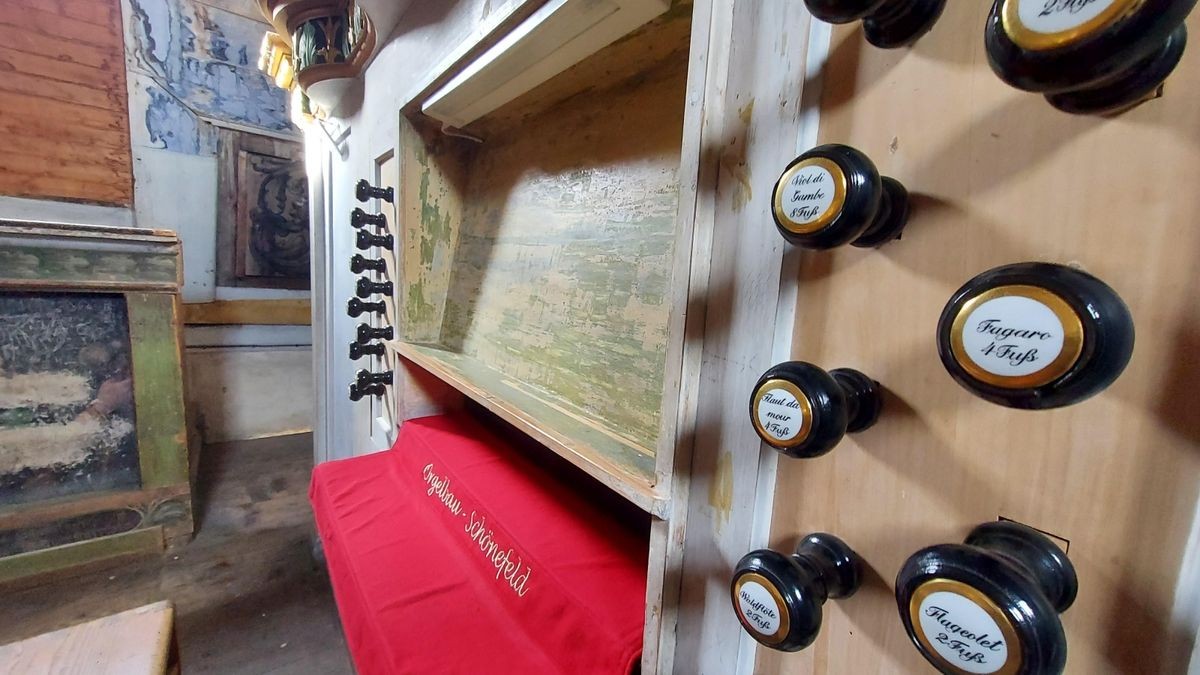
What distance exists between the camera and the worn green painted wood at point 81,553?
188cm

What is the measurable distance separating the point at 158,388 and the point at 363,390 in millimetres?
1531

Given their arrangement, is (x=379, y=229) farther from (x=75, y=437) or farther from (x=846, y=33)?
(x=75, y=437)

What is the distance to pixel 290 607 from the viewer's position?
1812 millimetres

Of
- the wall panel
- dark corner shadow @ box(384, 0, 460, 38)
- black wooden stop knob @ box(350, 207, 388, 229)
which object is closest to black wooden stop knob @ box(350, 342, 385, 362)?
black wooden stop knob @ box(350, 207, 388, 229)

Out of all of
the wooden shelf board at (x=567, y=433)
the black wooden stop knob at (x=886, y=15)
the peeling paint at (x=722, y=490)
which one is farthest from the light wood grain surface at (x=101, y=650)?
the black wooden stop knob at (x=886, y=15)

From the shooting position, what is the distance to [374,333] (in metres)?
1.30

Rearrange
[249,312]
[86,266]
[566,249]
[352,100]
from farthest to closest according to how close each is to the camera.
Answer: [249,312] → [86,266] → [352,100] → [566,249]

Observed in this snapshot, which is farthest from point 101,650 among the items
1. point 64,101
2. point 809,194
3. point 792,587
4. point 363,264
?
point 64,101

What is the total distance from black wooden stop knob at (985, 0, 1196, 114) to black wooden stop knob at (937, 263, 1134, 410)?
0.24ft

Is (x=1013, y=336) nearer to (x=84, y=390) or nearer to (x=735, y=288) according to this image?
(x=735, y=288)

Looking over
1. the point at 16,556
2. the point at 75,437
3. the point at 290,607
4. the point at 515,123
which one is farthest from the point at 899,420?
the point at 16,556

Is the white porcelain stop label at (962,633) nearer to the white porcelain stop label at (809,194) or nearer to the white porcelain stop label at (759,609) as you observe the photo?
the white porcelain stop label at (759,609)

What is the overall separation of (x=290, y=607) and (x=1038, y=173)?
2.48 metres

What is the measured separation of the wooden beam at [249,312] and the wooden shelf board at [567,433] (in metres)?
3.21
